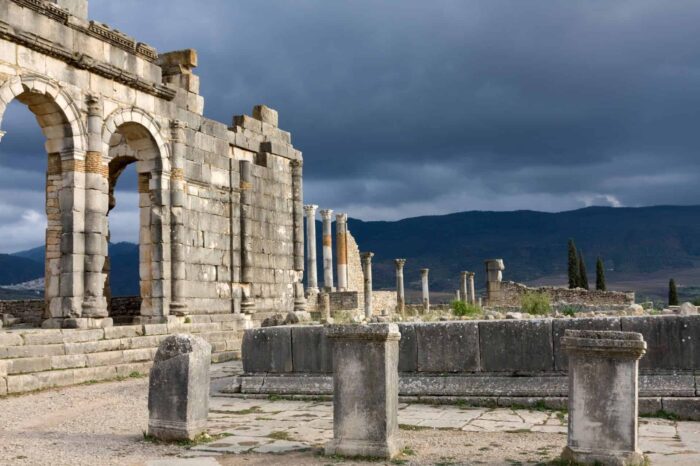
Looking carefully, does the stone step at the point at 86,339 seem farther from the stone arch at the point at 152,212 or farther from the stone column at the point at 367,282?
the stone column at the point at 367,282

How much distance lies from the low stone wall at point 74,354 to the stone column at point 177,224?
0.55m

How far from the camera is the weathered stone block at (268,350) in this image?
936 cm

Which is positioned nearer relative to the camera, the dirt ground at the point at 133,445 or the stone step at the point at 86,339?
the dirt ground at the point at 133,445

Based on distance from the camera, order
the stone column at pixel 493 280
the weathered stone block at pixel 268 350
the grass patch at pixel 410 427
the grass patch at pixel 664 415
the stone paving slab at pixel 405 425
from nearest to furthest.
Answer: the stone paving slab at pixel 405 425
the grass patch at pixel 410 427
the grass patch at pixel 664 415
the weathered stone block at pixel 268 350
the stone column at pixel 493 280

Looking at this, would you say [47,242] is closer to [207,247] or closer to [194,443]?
[207,247]

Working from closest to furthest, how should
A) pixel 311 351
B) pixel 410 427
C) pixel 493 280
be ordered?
pixel 410 427 → pixel 311 351 → pixel 493 280

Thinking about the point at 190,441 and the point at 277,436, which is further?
the point at 277,436

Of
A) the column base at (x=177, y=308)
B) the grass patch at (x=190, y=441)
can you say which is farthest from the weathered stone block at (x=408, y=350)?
the column base at (x=177, y=308)

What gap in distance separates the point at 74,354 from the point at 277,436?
239 inches

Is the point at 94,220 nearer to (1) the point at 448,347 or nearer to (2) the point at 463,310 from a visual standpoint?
(2) the point at 463,310

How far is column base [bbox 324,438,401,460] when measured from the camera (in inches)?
232

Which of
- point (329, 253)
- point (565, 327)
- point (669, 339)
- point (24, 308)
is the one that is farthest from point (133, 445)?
point (329, 253)

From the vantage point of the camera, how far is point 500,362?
8.42 m

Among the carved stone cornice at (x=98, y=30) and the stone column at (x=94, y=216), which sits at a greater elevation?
the carved stone cornice at (x=98, y=30)
